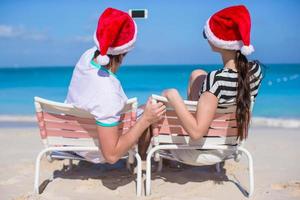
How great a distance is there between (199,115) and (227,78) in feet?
1.18

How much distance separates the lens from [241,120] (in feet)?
11.5

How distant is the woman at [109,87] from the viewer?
124 inches

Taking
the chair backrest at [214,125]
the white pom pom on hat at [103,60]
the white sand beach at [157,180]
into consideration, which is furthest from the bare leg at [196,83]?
the white pom pom on hat at [103,60]

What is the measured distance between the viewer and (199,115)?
10.8ft

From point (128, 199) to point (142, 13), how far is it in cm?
157

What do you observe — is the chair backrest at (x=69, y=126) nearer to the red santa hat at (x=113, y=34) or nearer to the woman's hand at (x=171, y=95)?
the woman's hand at (x=171, y=95)

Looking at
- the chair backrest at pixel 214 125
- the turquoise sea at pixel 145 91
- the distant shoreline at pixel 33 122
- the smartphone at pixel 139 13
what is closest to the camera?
the chair backrest at pixel 214 125

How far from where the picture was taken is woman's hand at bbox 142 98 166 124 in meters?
3.29

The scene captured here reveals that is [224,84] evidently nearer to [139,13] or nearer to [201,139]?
[201,139]

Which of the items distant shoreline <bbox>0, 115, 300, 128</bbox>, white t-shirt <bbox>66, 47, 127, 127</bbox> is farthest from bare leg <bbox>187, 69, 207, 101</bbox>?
distant shoreline <bbox>0, 115, 300, 128</bbox>

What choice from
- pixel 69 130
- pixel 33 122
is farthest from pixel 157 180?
pixel 33 122

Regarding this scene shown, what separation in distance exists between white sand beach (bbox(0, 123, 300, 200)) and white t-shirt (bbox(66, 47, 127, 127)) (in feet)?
2.66

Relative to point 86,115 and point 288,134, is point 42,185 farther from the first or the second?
point 288,134

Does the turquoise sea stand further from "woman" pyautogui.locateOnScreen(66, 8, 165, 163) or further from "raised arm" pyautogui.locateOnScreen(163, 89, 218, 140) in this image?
"woman" pyautogui.locateOnScreen(66, 8, 165, 163)
